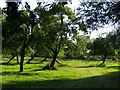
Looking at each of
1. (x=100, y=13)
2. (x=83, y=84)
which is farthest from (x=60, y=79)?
(x=100, y=13)

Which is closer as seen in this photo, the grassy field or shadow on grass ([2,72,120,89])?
shadow on grass ([2,72,120,89])

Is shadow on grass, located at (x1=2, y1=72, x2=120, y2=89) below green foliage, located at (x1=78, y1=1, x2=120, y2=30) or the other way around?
below

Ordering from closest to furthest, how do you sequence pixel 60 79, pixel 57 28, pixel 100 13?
pixel 100 13
pixel 60 79
pixel 57 28

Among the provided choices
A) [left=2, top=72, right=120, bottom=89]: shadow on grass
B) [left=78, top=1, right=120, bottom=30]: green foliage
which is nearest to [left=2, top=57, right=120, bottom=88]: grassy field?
[left=2, top=72, right=120, bottom=89]: shadow on grass

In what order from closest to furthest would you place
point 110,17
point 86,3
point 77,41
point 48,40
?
1. point 110,17
2. point 86,3
3. point 48,40
4. point 77,41

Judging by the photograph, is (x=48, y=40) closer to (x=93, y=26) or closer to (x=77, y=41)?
(x=77, y=41)

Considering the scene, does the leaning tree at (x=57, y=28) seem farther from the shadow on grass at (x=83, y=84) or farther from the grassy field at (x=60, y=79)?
the shadow on grass at (x=83, y=84)

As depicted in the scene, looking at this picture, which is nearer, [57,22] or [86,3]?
[86,3]

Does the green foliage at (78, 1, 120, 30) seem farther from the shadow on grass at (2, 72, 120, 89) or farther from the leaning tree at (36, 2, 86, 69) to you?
the leaning tree at (36, 2, 86, 69)

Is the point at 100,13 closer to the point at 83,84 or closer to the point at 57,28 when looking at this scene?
the point at 83,84

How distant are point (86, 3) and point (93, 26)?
2098 mm

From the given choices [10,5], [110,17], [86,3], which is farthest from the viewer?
[86,3]

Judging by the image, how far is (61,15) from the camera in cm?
2841

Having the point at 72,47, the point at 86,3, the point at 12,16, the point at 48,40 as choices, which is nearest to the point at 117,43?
the point at 86,3
